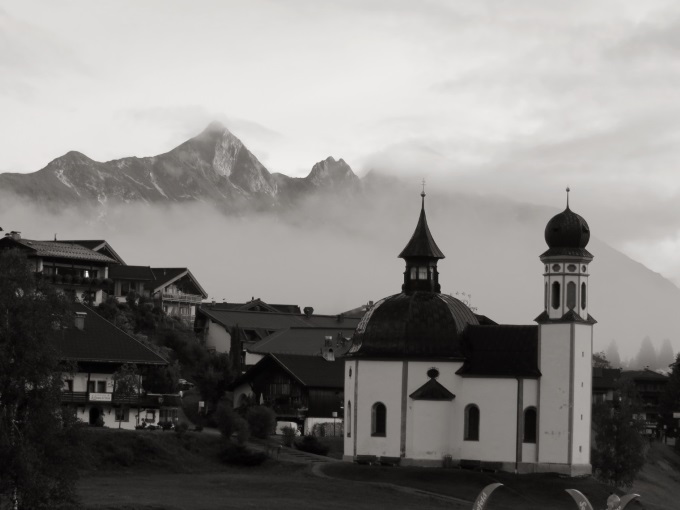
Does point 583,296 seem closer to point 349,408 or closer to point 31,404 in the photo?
point 349,408

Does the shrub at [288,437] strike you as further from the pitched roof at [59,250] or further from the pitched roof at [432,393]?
the pitched roof at [59,250]

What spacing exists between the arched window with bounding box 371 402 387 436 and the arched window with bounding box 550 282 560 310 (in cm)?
1119

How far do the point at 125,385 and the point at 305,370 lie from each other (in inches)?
935

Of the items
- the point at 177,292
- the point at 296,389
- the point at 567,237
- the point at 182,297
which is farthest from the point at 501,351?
the point at 177,292

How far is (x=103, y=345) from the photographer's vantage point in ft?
286

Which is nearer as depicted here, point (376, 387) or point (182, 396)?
point (376, 387)

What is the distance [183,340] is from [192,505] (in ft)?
189

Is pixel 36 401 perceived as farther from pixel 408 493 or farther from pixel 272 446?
pixel 272 446

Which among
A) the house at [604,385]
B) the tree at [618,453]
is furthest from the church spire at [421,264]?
the house at [604,385]

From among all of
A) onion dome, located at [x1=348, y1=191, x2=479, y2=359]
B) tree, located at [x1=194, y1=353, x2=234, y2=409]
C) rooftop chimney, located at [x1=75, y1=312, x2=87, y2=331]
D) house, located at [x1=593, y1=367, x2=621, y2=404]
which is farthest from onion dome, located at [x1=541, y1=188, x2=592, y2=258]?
house, located at [x1=593, y1=367, x2=621, y2=404]

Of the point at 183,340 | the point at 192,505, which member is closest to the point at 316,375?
the point at 183,340

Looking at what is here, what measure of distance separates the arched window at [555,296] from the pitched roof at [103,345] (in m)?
22.7

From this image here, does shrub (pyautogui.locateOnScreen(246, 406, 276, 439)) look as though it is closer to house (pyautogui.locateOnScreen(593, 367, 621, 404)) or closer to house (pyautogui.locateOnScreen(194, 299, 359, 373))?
house (pyautogui.locateOnScreen(194, 299, 359, 373))

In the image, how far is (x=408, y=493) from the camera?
75500 millimetres
